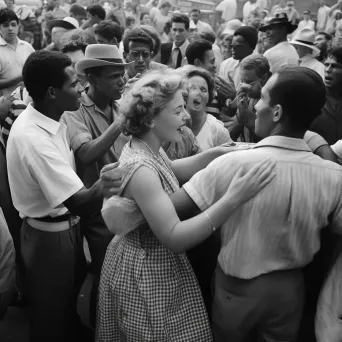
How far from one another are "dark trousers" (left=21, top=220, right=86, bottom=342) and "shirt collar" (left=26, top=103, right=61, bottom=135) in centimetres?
51

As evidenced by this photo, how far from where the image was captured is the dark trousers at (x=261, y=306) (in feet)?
5.83

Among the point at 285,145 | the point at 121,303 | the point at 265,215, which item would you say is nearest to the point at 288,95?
the point at 285,145

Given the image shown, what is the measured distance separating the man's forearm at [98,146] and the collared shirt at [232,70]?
9.56 feet

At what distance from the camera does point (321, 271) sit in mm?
2018

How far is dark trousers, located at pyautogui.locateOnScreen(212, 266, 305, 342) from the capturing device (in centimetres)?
178

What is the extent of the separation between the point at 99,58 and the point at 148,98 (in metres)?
1.41

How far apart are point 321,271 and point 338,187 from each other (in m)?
0.47

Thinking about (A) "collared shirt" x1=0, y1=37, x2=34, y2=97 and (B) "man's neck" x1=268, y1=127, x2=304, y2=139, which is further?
(A) "collared shirt" x1=0, y1=37, x2=34, y2=97

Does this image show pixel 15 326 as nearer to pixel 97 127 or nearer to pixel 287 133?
pixel 97 127

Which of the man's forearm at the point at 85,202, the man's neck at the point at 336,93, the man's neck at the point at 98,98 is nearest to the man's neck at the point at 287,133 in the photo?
the man's forearm at the point at 85,202

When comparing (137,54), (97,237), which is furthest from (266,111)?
(137,54)

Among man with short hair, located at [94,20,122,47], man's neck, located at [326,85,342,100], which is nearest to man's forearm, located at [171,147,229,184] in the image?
man's neck, located at [326,85,342,100]

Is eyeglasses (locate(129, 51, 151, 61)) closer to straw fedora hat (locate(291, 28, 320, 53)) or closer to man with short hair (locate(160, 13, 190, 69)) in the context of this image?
man with short hair (locate(160, 13, 190, 69))

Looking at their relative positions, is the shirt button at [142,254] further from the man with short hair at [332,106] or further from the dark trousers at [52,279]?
the man with short hair at [332,106]
